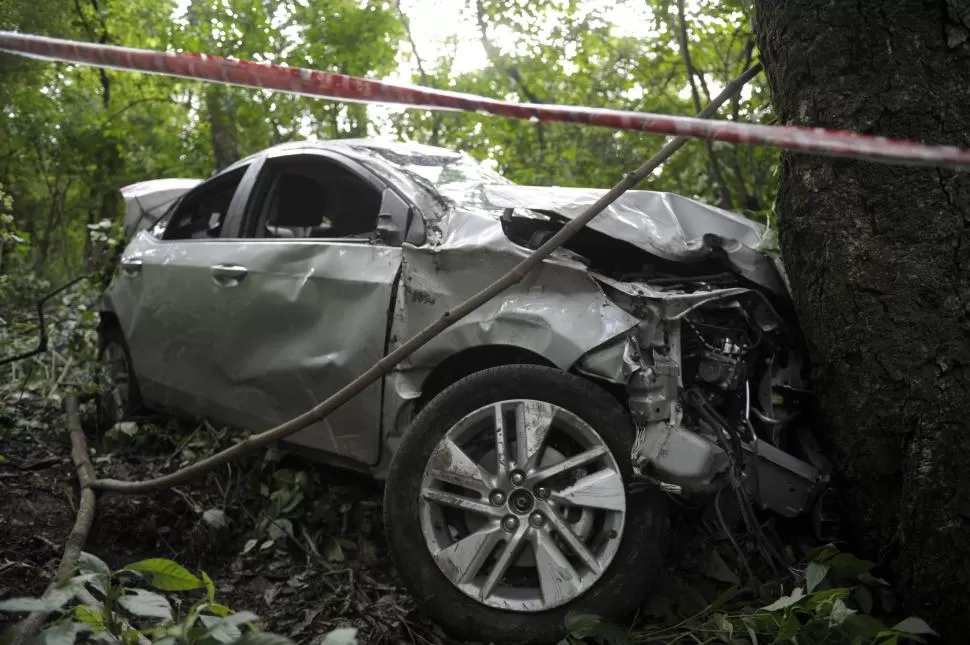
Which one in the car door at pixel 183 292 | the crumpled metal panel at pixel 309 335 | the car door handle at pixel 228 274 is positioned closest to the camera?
the crumpled metal panel at pixel 309 335

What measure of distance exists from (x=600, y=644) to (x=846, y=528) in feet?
2.90

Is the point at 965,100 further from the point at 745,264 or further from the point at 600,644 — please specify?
the point at 600,644

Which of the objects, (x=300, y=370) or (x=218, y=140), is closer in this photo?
(x=300, y=370)

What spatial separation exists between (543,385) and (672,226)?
778 millimetres

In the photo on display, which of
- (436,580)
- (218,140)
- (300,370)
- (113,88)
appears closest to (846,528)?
(436,580)

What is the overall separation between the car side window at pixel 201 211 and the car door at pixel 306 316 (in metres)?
0.44

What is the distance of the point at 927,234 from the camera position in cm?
236

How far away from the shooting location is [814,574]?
230 centimetres

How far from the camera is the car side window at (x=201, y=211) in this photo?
14.7ft

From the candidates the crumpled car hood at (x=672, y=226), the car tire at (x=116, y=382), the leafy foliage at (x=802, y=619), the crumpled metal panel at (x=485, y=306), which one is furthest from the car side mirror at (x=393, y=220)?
the car tire at (x=116, y=382)

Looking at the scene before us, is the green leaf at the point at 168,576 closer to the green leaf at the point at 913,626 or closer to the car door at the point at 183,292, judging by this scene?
the green leaf at the point at 913,626

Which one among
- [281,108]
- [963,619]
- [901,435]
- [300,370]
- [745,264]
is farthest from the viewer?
[281,108]

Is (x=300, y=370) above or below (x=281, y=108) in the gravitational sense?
below

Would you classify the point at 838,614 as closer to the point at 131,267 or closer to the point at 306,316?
the point at 306,316
